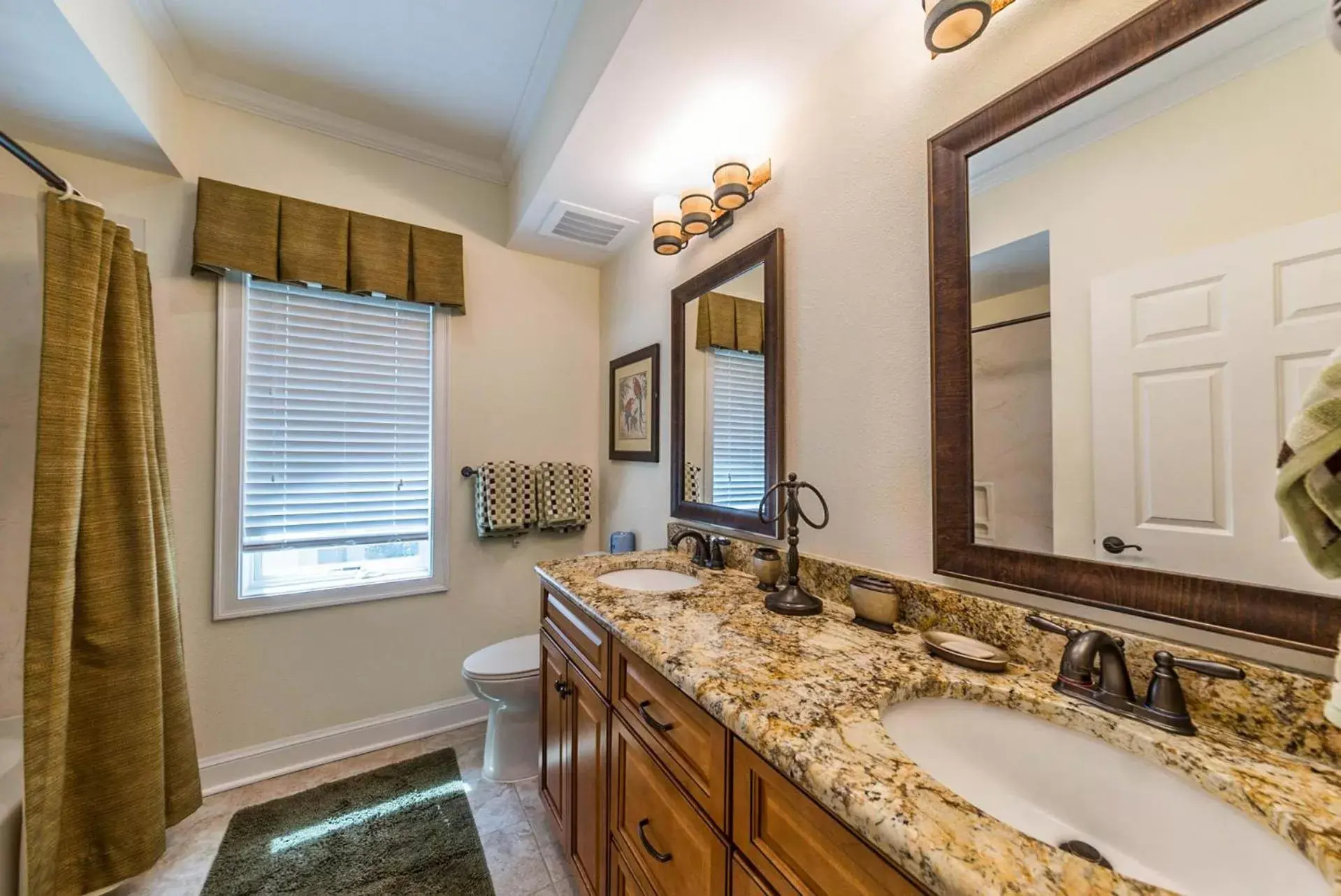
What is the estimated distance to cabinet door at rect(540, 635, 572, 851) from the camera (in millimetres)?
1357

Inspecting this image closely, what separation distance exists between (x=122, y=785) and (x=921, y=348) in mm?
2416

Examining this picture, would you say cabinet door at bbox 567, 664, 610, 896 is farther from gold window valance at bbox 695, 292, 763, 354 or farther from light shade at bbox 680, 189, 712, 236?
light shade at bbox 680, 189, 712, 236

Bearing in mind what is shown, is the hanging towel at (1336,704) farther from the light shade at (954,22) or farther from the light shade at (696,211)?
the light shade at (696,211)

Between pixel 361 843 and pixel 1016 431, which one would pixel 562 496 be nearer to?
pixel 361 843

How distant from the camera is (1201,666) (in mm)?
628

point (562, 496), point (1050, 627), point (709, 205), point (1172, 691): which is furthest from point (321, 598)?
point (1172, 691)

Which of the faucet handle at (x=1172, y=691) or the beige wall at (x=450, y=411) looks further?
the beige wall at (x=450, y=411)

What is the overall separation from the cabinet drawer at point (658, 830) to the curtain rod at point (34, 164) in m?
1.97

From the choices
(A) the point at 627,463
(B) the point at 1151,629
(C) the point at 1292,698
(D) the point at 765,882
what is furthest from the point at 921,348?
(A) the point at 627,463

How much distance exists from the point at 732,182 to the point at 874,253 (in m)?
0.53

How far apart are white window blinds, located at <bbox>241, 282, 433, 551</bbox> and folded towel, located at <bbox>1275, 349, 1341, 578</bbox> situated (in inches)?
95.8

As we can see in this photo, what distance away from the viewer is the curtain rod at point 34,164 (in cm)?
115

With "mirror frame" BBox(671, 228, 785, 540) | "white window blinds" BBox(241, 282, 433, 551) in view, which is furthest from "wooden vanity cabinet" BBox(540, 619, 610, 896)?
"white window blinds" BBox(241, 282, 433, 551)

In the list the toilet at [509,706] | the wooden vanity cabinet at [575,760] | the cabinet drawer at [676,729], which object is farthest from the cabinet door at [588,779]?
the toilet at [509,706]
